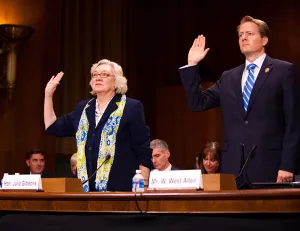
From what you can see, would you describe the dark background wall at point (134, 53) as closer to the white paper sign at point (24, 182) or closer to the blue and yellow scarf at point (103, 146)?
the blue and yellow scarf at point (103, 146)

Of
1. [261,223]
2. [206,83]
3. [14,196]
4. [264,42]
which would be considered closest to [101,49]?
[206,83]

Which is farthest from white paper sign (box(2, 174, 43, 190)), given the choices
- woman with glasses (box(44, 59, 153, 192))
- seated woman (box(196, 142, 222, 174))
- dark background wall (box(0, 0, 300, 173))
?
dark background wall (box(0, 0, 300, 173))

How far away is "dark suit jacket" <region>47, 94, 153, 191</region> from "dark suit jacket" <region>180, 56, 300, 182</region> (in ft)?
1.68

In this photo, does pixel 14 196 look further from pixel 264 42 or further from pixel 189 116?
pixel 189 116

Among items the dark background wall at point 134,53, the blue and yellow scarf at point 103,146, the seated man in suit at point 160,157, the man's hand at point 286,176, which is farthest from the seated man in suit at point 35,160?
the man's hand at point 286,176

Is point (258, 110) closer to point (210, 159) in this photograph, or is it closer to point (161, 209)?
point (161, 209)

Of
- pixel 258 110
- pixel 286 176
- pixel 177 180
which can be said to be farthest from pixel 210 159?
pixel 177 180

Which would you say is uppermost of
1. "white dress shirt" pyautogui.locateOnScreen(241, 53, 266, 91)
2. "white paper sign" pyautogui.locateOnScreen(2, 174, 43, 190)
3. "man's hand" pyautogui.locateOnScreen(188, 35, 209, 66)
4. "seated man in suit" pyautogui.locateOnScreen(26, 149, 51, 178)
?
"man's hand" pyautogui.locateOnScreen(188, 35, 209, 66)

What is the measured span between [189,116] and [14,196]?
4.85 m

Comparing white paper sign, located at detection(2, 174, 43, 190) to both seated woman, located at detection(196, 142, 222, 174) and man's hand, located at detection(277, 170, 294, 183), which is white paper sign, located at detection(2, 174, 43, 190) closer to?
man's hand, located at detection(277, 170, 294, 183)

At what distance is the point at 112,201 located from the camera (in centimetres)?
257

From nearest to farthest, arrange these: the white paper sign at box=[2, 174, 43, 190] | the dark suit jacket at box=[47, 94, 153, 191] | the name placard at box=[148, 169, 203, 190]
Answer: the name placard at box=[148, 169, 203, 190]
the white paper sign at box=[2, 174, 43, 190]
the dark suit jacket at box=[47, 94, 153, 191]

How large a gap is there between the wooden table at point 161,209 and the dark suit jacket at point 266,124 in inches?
26.1

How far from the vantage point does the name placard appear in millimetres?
2471
